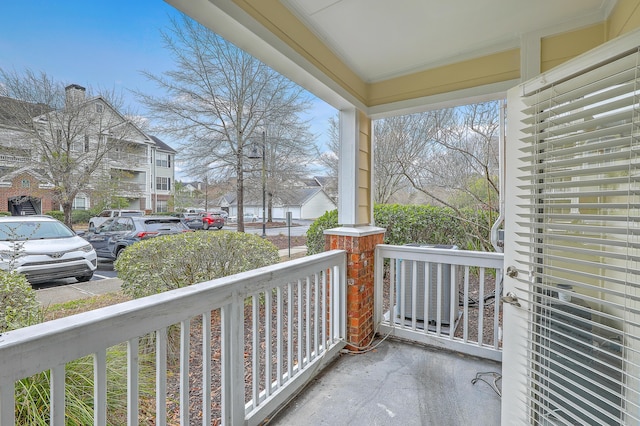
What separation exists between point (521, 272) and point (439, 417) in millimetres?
1079

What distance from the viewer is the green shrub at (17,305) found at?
1246mm

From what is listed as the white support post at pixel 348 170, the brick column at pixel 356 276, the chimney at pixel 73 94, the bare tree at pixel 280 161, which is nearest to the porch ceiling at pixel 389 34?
the white support post at pixel 348 170

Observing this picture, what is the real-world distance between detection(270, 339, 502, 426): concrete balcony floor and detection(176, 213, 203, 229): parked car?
1.32 m

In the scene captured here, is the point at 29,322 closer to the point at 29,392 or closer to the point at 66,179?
the point at 29,392

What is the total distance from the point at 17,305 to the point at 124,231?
1.68 feet

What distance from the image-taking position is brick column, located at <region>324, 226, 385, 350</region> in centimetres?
270

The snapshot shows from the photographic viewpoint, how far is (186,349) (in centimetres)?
138

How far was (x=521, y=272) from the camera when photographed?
4.95ft

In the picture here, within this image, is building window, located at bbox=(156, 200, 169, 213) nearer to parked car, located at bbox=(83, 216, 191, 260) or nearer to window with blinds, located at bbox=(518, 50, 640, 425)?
parked car, located at bbox=(83, 216, 191, 260)

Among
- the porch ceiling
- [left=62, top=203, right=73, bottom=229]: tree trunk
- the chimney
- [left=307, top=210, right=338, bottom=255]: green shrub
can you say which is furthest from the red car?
[left=307, top=210, right=338, bottom=255]: green shrub

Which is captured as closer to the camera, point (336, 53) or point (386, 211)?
point (336, 53)

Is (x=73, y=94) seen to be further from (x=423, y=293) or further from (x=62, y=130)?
(x=423, y=293)

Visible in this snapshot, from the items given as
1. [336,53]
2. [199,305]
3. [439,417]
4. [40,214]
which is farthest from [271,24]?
[439,417]

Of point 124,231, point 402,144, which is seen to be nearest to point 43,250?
point 124,231
